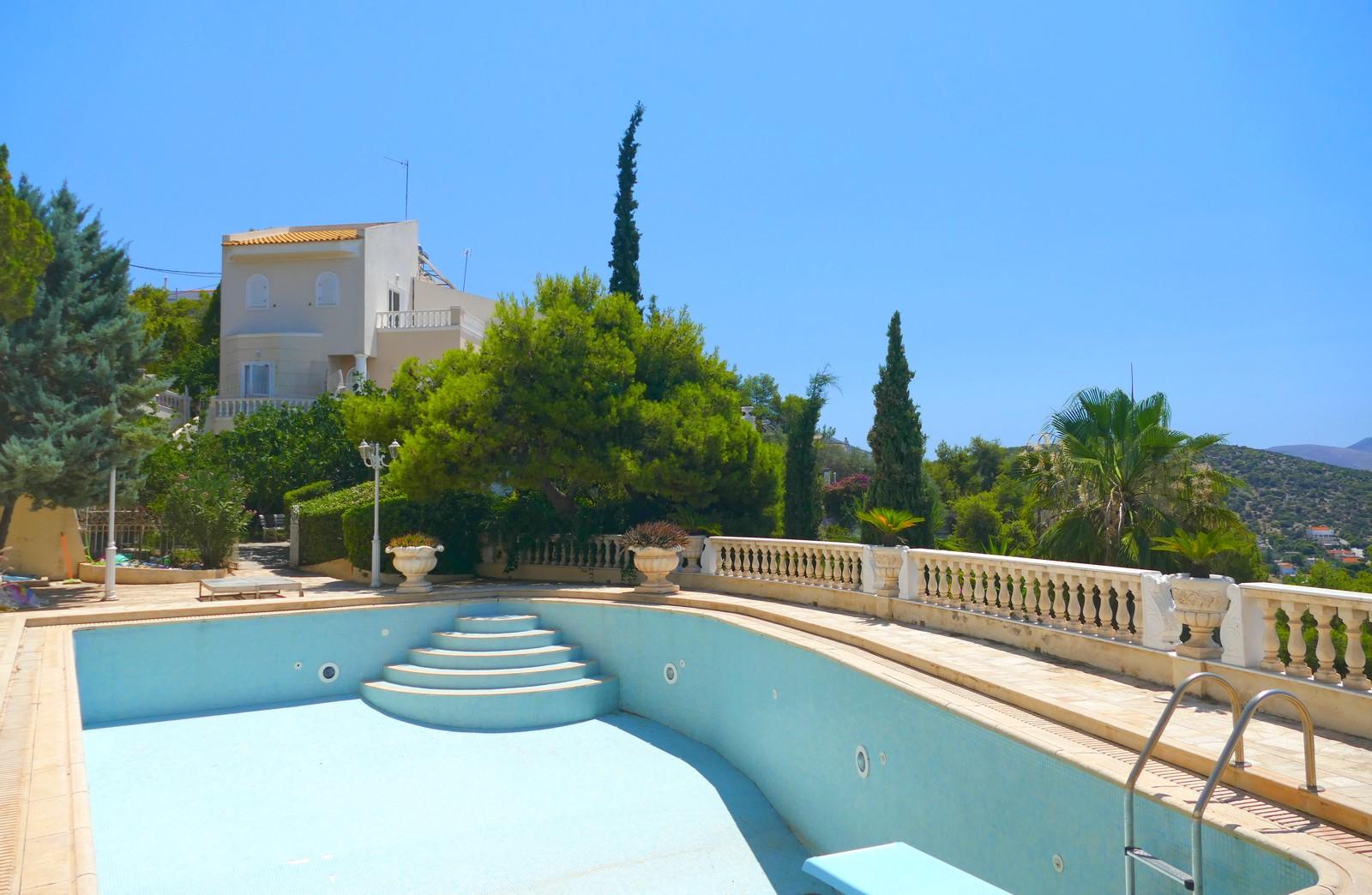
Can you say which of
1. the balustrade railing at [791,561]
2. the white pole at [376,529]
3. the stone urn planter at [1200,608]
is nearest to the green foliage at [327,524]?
the white pole at [376,529]

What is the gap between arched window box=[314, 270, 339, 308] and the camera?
3216 centimetres

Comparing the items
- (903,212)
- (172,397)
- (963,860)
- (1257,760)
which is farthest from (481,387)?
(172,397)

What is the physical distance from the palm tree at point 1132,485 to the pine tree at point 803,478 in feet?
26.3

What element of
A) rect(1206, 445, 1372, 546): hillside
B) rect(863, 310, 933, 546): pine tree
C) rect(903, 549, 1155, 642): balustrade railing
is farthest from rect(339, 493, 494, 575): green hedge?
rect(1206, 445, 1372, 546): hillside

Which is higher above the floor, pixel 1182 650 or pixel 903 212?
pixel 903 212

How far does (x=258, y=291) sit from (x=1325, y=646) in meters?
34.4

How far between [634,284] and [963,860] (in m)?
18.5

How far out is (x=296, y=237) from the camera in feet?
108

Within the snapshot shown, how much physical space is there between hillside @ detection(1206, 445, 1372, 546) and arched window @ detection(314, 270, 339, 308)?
3038 centimetres

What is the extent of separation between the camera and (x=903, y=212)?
1900cm

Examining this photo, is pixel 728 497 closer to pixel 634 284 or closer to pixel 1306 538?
pixel 634 284

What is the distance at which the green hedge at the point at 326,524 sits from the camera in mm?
20359

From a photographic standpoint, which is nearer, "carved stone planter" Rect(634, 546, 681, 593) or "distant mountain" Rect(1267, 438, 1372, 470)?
"carved stone planter" Rect(634, 546, 681, 593)

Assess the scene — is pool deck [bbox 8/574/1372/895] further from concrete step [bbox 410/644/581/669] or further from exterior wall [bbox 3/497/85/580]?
exterior wall [bbox 3/497/85/580]
